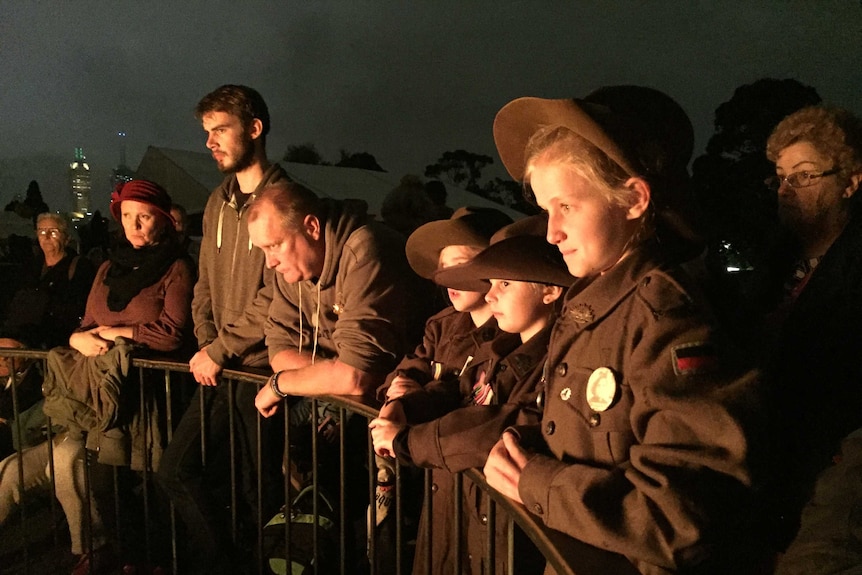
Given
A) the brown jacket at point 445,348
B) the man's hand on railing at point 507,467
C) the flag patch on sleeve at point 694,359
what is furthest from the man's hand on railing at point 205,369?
the flag patch on sleeve at point 694,359

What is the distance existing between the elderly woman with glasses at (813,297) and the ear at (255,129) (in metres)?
2.71

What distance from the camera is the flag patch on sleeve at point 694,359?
47.6 inches

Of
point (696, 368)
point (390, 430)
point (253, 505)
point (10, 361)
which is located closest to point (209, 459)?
point (253, 505)

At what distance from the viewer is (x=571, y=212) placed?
4.98ft

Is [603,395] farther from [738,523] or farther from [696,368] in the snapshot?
[738,523]

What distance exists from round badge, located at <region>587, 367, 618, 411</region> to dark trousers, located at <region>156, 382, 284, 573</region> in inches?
94.6

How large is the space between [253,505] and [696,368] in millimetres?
3126

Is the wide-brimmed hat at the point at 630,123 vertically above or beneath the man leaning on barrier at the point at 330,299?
above

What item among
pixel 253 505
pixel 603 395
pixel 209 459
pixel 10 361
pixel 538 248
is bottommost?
pixel 253 505

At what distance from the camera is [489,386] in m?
2.10

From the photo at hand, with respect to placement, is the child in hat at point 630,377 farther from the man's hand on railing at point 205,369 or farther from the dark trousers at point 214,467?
the dark trousers at point 214,467

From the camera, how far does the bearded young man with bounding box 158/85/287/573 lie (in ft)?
11.4

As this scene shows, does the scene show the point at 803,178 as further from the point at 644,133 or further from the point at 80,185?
the point at 80,185

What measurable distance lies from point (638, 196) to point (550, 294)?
70cm
